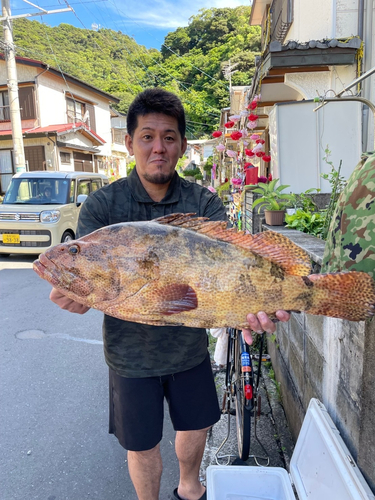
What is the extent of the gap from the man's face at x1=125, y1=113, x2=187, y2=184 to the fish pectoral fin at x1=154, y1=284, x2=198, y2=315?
867 mm

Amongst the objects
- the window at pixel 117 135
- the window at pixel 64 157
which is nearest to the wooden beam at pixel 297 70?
the window at pixel 64 157

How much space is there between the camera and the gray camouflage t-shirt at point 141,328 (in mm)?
2152

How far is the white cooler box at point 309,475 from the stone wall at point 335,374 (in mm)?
73

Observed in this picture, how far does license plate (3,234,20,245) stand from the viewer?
9594mm

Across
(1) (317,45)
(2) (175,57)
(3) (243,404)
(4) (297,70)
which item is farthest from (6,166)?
(2) (175,57)

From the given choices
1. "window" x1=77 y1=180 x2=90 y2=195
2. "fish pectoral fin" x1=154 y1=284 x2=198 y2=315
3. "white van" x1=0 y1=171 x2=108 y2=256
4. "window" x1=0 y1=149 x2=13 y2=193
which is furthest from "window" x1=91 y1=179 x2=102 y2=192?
"window" x1=0 y1=149 x2=13 y2=193

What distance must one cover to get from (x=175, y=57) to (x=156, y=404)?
52.6m

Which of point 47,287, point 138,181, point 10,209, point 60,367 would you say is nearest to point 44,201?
point 10,209

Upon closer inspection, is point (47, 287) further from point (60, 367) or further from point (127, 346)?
point (127, 346)

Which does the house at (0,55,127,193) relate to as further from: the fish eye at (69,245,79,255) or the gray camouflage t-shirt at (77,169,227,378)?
the fish eye at (69,245,79,255)

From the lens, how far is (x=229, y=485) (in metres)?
2.42

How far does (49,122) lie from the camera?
25.6 meters

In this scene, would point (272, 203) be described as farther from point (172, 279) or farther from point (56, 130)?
point (56, 130)

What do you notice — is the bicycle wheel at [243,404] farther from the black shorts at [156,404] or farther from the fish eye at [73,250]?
the fish eye at [73,250]
